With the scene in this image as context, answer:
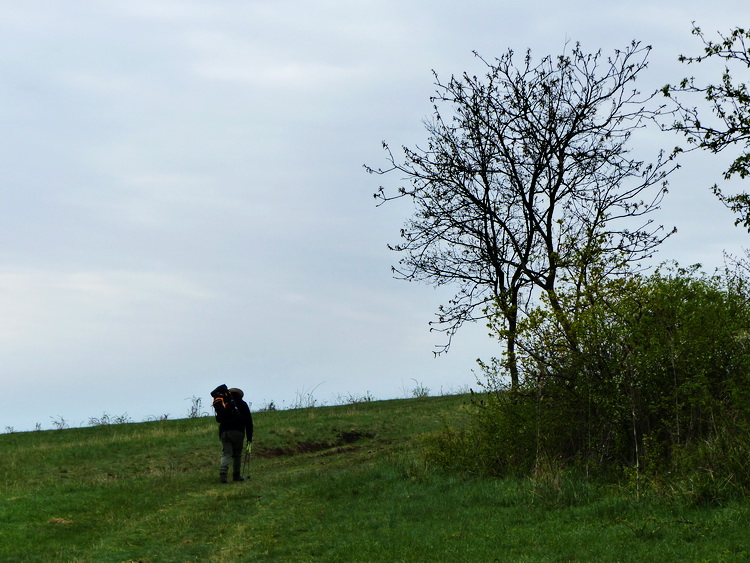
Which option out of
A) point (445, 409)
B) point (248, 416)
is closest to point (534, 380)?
point (248, 416)

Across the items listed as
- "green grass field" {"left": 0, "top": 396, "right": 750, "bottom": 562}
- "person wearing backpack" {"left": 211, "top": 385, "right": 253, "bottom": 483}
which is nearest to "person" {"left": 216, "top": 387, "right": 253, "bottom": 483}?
"person wearing backpack" {"left": 211, "top": 385, "right": 253, "bottom": 483}

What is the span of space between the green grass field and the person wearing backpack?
0.61m

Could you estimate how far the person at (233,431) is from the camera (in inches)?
841

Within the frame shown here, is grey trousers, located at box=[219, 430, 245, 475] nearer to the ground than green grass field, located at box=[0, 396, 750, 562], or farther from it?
farther from it

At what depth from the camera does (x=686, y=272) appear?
17.3 meters

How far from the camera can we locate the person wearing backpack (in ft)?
70.1

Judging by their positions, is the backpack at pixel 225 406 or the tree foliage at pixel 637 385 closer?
the tree foliage at pixel 637 385

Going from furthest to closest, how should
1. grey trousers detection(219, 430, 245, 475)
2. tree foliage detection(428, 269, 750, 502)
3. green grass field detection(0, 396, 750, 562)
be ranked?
grey trousers detection(219, 430, 245, 475), tree foliage detection(428, 269, 750, 502), green grass field detection(0, 396, 750, 562)

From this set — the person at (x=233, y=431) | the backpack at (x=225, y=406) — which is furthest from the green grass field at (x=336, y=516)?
the backpack at (x=225, y=406)

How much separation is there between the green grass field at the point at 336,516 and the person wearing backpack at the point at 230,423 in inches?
23.9

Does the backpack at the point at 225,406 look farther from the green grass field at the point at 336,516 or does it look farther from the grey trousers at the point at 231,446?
the green grass field at the point at 336,516

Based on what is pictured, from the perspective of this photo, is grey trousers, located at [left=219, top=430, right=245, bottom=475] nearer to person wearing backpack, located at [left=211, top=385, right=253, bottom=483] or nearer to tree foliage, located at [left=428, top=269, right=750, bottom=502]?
person wearing backpack, located at [left=211, top=385, right=253, bottom=483]

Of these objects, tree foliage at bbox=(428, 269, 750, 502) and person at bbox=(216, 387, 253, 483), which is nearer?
tree foliage at bbox=(428, 269, 750, 502)

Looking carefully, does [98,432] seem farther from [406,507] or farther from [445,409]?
[406,507]
